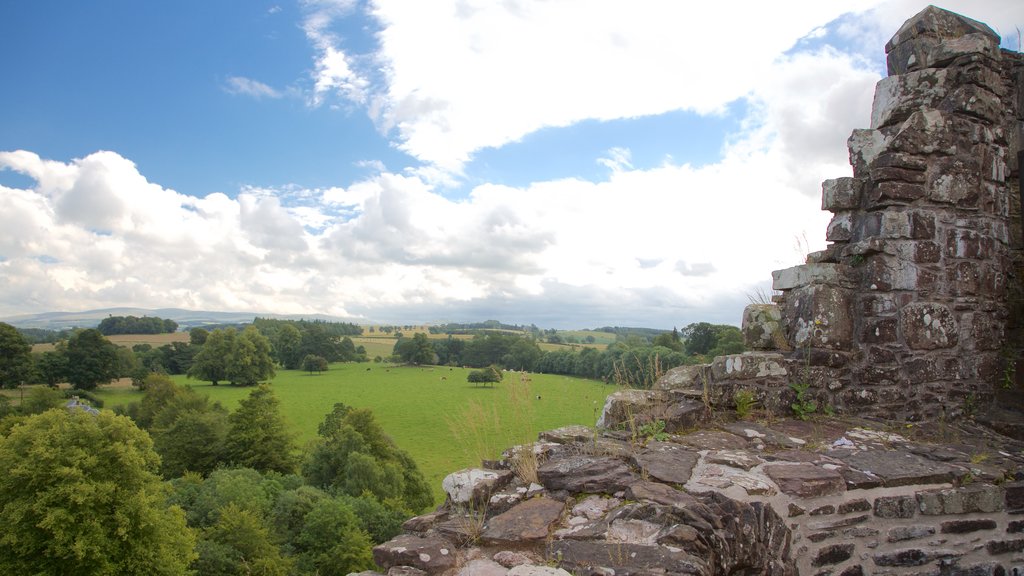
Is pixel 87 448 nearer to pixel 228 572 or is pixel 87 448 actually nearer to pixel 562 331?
pixel 228 572

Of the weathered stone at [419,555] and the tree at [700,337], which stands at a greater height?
the tree at [700,337]

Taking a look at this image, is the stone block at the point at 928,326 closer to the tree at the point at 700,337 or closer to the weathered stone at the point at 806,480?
the weathered stone at the point at 806,480

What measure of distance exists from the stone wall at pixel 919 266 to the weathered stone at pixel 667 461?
1.37 m

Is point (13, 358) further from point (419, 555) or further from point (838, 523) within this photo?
point (838, 523)

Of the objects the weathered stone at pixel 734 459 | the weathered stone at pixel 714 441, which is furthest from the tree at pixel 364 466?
the weathered stone at pixel 734 459

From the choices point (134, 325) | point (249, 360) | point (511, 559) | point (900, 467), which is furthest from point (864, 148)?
point (134, 325)

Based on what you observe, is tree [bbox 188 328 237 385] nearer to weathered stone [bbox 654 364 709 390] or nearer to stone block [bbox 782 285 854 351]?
weathered stone [bbox 654 364 709 390]

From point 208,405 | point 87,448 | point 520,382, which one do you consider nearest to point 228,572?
point 87,448

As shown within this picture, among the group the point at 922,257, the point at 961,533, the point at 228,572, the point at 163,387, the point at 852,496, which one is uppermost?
the point at 922,257

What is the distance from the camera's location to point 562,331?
73.9 metres

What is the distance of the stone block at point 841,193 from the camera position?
17.7ft

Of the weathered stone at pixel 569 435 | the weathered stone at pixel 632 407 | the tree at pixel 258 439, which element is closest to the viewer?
the weathered stone at pixel 569 435

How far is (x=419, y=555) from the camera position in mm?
2594

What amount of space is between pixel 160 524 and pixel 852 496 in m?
19.0
